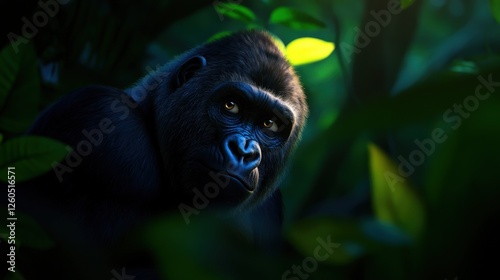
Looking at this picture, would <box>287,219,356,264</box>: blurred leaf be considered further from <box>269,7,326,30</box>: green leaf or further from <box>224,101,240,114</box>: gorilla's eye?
<box>224,101,240,114</box>: gorilla's eye

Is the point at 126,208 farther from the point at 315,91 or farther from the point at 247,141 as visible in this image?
the point at 315,91

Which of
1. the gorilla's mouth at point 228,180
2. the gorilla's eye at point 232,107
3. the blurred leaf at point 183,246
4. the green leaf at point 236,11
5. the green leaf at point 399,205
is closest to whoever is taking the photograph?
the blurred leaf at point 183,246

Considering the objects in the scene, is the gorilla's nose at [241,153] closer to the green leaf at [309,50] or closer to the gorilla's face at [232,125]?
the gorilla's face at [232,125]

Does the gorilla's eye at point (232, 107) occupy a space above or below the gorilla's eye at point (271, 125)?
above

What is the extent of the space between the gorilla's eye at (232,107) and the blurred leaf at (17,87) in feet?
3.27

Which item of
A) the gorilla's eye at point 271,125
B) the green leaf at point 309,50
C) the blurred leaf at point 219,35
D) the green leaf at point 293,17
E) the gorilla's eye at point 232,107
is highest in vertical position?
the green leaf at point 293,17

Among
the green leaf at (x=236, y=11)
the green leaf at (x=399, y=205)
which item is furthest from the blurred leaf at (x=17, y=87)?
the green leaf at (x=399, y=205)

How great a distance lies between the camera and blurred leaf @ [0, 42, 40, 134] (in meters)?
1.49

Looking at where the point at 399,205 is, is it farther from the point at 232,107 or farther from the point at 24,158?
the point at 232,107

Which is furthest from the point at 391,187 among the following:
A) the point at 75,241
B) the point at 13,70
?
the point at 13,70

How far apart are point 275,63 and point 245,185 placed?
701 millimetres

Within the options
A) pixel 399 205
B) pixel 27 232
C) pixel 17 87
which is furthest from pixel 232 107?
pixel 399 205

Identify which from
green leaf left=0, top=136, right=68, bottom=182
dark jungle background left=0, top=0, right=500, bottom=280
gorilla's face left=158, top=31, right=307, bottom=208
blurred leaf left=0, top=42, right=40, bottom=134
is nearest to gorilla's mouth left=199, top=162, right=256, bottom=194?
gorilla's face left=158, top=31, right=307, bottom=208

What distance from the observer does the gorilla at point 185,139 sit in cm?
224
